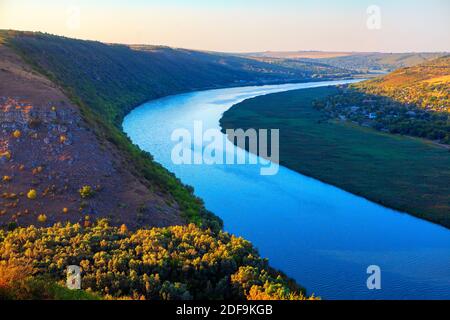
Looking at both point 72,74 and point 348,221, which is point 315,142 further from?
point 72,74

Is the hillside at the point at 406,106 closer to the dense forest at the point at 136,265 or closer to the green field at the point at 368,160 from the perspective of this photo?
the green field at the point at 368,160

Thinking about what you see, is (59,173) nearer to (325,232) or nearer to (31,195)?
(31,195)

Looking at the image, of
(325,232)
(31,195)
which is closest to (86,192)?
(31,195)

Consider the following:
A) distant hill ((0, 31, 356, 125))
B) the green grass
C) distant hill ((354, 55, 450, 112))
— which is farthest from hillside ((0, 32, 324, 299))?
distant hill ((354, 55, 450, 112))

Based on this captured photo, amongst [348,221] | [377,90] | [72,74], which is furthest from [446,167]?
[377,90]

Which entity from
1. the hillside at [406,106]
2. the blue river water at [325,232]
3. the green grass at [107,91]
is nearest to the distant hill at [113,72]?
the green grass at [107,91]

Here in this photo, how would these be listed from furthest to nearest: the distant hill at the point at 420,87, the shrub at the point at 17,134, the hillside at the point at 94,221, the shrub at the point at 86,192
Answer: the distant hill at the point at 420,87
the shrub at the point at 17,134
the shrub at the point at 86,192
the hillside at the point at 94,221
